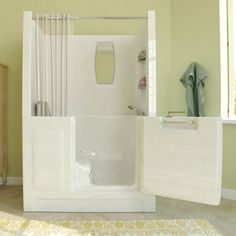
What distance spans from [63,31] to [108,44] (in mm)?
829

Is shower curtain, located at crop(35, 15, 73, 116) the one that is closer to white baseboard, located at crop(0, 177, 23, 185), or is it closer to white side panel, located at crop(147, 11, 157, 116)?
white side panel, located at crop(147, 11, 157, 116)

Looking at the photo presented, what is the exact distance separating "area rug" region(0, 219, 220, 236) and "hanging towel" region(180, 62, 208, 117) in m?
1.17

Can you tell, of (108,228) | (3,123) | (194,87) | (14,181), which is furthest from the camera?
(14,181)

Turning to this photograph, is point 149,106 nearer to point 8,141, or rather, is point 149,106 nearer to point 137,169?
point 137,169

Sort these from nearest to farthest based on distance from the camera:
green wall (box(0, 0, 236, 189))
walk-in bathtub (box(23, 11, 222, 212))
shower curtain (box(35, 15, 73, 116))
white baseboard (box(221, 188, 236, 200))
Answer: walk-in bathtub (box(23, 11, 222, 212)), shower curtain (box(35, 15, 73, 116)), white baseboard (box(221, 188, 236, 200)), green wall (box(0, 0, 236, 189))

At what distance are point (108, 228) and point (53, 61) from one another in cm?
139

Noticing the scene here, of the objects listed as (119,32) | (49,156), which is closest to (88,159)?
(49,156)

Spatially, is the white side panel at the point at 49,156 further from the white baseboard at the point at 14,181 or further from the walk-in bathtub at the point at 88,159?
the white baseboard at the point at 14,181

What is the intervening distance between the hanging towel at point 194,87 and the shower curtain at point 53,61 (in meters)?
1.26

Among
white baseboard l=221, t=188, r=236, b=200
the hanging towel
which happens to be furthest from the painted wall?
white baseboard l=221, t=188, r=236, b=200

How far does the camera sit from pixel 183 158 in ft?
6.46

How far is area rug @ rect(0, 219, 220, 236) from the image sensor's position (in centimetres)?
181

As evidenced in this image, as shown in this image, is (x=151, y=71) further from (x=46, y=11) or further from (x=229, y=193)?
(x=46, y=11)

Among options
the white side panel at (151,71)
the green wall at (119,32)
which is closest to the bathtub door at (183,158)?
the white side panel at (151,71)
